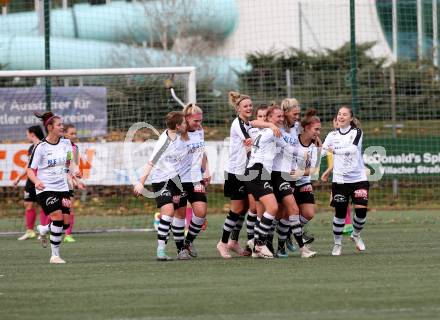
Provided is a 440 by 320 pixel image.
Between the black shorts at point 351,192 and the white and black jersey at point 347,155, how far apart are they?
6 centimetres

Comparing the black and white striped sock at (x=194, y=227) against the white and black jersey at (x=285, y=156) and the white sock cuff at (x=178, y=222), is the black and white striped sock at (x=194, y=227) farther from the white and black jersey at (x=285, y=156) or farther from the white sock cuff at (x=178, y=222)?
the white and black jersey at (x=285, y=156)

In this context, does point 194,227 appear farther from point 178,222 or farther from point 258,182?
point 258,182

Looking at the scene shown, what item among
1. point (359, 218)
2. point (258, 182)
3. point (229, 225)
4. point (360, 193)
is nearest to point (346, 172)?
point (360, 193)

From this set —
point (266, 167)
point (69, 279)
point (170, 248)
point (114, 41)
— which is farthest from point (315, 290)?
point (114, 41)

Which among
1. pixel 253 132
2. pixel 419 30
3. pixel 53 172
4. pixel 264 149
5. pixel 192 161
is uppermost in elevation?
pixel 419 30

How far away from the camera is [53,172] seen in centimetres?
1412

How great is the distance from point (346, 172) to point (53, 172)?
395cm

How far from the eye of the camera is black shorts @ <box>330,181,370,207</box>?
14.1m

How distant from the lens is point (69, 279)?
11555 mm

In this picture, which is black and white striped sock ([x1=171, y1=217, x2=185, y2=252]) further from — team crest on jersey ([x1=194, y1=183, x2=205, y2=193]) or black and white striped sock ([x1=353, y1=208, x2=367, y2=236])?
black and white striped sock ([x1=353, y1=208, x2=367, y2=236])

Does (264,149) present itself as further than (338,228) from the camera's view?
No

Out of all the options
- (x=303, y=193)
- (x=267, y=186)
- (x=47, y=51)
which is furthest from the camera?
(x=47, y=51)

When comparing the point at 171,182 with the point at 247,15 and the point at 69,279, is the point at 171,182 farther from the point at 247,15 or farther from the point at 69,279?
the point at 247,15

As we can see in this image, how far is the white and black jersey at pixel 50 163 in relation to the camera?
14.1 meters
